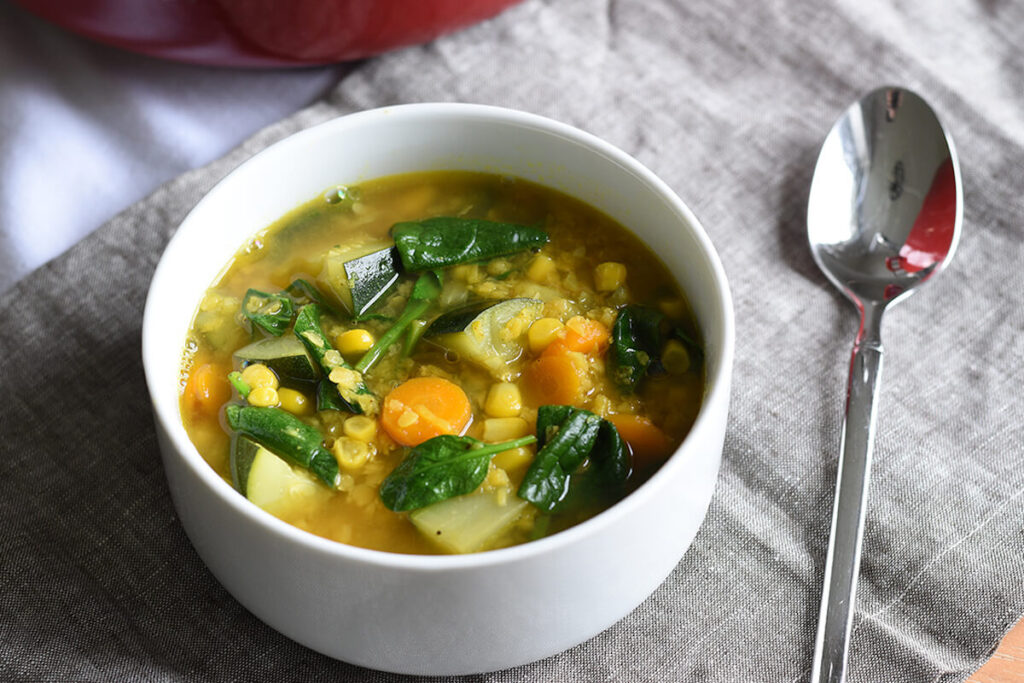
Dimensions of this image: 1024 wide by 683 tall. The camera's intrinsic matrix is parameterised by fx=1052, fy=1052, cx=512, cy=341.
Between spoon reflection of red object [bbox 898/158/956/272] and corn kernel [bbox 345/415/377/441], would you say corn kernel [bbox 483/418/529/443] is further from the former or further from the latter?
spoon reflection of red object [bbox 898/158/956/272]

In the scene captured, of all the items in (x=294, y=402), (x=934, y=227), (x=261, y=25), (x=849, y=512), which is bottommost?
(x=849, y=512)

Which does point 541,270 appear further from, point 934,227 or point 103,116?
point 103,116

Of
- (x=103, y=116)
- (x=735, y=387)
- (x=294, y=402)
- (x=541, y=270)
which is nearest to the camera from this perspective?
(x=294, y=402)

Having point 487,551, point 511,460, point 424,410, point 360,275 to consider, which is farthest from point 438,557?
point 360,275

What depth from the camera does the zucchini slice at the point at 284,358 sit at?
2129mm

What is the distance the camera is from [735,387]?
2.51 metres

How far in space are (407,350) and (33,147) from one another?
1624 mm

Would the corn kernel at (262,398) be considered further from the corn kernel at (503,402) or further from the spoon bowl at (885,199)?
the spoon bowl at (885,199)

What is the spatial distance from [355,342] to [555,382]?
1.40 ft

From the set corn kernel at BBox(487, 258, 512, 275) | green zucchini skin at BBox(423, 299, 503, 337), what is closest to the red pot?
corn kernel at BBox(487, 258, 512, 275)

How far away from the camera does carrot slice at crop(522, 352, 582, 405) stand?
82.4 inches

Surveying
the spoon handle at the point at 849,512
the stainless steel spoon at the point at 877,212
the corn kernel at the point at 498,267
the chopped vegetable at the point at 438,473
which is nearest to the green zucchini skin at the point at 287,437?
the chopped vegetable at the point at 438,473

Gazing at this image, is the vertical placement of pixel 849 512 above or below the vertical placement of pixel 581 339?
below

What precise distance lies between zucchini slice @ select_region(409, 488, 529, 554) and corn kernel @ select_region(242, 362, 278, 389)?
434 mm
